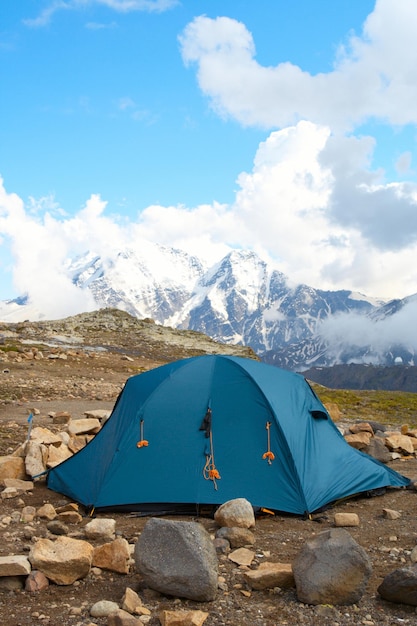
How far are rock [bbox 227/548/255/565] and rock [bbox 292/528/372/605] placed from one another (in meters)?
1.20

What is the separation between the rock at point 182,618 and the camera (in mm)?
5305

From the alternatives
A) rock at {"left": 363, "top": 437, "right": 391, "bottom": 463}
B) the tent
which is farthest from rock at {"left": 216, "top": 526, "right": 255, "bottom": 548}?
rock at {"left": 363, "top": 437, "right": 391, "bottom": 463}

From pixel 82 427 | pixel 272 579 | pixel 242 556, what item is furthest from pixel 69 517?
pixel 82 427

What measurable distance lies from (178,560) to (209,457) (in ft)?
11.9

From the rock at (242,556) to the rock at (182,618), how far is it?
1748 mm

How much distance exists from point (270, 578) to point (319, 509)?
12.0 ft

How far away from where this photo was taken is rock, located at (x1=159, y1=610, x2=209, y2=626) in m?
5.30

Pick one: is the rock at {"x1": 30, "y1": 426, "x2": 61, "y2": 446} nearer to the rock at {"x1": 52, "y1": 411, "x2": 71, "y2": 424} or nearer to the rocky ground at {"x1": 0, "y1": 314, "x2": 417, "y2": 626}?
the rocky ground at {"x1": 0, "y1": 314, "x2": 417, "y2": 626}

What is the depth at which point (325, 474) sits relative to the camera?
10.3 meters

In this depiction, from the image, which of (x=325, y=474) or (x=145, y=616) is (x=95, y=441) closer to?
(x=325, y=474)

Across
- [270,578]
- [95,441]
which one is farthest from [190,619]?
[95,441]

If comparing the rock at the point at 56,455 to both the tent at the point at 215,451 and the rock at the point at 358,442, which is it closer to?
the tent at the point at 215,451

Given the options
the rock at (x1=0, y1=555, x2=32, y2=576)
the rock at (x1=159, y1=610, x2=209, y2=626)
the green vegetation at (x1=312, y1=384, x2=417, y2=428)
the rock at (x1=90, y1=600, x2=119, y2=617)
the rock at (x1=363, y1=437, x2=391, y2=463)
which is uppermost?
the green vegetation at (x1=312, y1=384, x2=417, y2=428)

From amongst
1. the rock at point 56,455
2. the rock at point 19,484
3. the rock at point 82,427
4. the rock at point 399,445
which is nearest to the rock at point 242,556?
the rock at point 19,484
